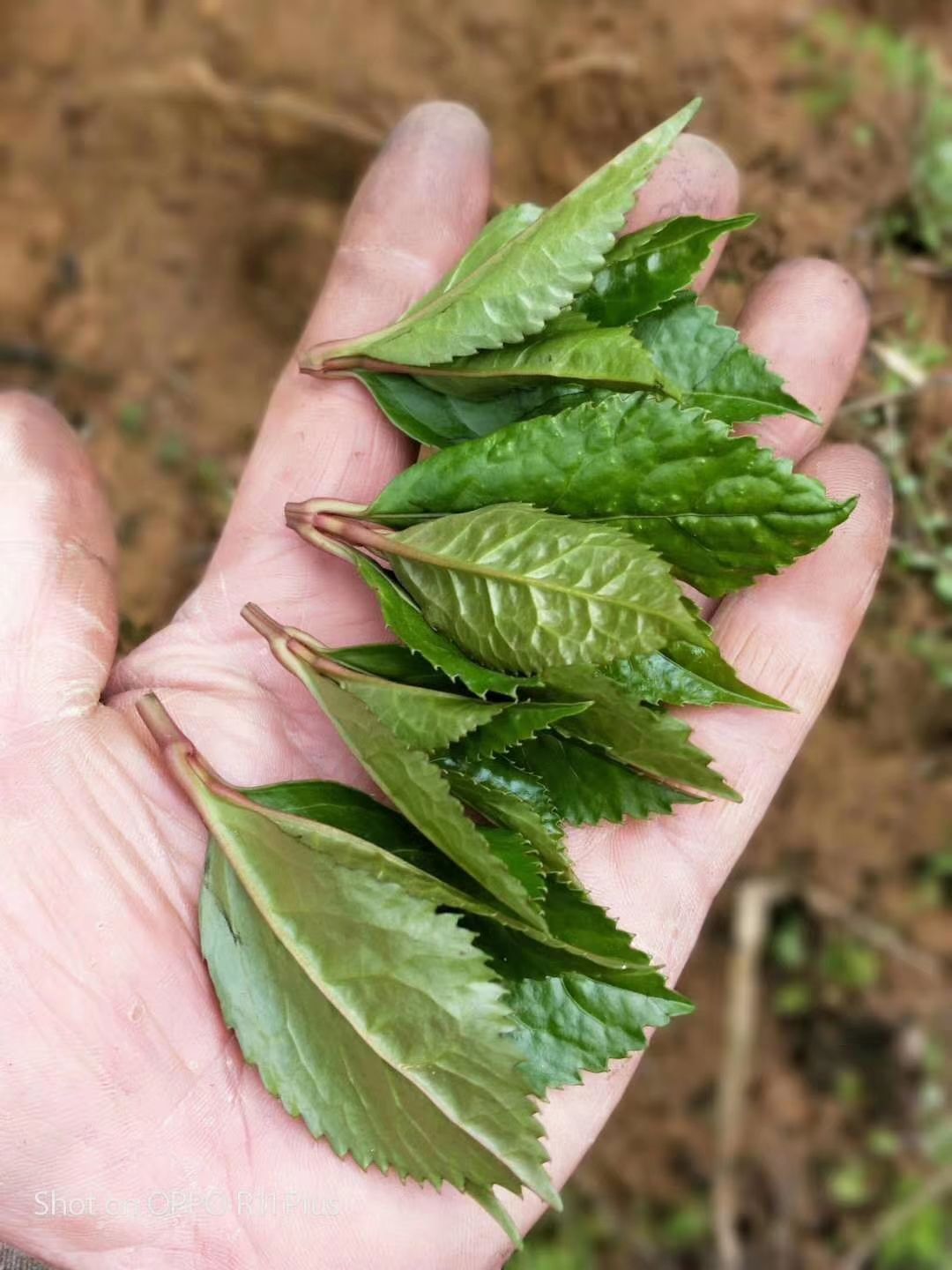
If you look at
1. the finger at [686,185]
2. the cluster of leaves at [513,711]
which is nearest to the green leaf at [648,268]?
the cluster of leaves at [513,711]

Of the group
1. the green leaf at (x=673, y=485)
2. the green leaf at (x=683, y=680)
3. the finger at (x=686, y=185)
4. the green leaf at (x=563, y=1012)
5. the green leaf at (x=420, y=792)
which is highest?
the finger at (x=686, y=185)

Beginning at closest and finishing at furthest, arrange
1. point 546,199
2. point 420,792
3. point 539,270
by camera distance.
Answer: point 420,792, point 539,270, point 546,199

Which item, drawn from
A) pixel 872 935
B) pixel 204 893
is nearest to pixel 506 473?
pixel 204 893

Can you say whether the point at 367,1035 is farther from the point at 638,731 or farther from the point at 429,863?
the point at 638,731

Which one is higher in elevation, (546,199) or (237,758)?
(546,199)

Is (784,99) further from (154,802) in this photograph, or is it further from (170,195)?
(154,802)

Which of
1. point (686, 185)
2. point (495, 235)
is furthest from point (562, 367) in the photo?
point (686, 185)

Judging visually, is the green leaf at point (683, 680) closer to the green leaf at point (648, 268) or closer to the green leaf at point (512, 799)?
the green leaf at point (512, 799)
